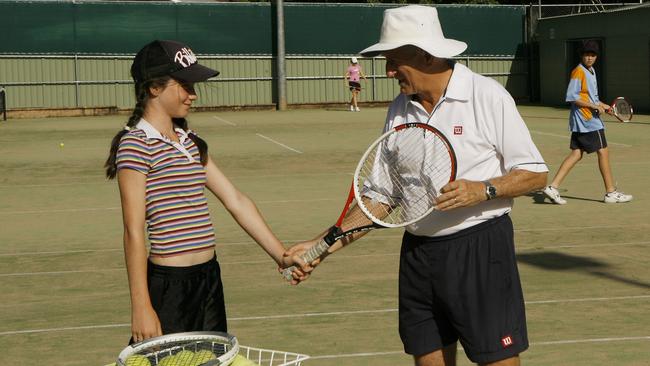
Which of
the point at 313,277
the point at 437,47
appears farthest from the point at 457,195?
the point at 313,277

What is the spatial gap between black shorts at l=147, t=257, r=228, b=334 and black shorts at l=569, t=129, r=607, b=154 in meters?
8.95

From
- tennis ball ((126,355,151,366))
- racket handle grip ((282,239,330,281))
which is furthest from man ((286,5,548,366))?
tennis ball ((126,355,151,366))

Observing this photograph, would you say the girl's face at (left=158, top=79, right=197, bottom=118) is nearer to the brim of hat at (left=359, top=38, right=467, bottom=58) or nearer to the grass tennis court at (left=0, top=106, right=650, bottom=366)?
the brim of hat at (left=359, top=38, right=467, bottom=58)

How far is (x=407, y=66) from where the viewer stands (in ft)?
14.0

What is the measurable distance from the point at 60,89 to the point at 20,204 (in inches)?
879

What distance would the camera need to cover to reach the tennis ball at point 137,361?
10.8 feet

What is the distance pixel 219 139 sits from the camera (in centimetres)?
2353

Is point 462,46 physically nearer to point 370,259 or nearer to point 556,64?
point 370,259

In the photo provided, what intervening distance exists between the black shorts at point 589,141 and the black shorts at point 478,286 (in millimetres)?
8599

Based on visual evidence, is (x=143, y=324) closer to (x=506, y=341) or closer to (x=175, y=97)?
(x=175, y=97)

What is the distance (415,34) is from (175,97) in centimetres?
94

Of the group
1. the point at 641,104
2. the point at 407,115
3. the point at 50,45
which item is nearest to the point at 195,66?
the point at 407,115

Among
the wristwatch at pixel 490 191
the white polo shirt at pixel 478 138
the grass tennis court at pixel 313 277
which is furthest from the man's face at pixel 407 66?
the grass tennis court at pixel 313 277

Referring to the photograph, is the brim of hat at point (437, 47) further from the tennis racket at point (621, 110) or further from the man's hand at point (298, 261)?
the tennis racket at point (621, 110)
